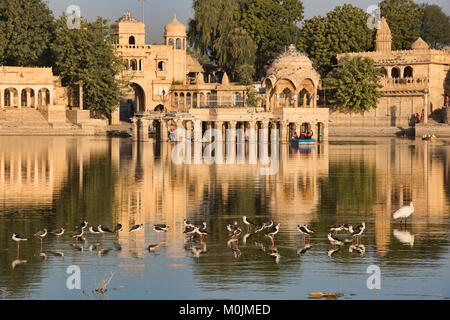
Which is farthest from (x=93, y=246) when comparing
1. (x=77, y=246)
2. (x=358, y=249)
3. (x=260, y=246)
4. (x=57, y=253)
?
(x=358, y=249)

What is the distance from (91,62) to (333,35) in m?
30.2

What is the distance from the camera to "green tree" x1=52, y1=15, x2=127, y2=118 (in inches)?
4026

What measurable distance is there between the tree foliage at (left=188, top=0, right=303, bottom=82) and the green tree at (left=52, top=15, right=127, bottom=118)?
14.8 meters

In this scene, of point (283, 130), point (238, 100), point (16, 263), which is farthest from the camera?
point (238, 100)

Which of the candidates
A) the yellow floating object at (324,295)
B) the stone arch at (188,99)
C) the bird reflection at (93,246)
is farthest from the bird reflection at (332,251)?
the stone arch at (188,99)

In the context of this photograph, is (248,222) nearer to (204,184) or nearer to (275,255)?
(275,255)

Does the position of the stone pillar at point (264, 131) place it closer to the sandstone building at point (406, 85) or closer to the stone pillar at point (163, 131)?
the stone pillar at point (163, 131)

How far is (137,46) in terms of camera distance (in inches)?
4434

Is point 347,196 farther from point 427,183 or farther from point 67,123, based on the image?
point 67,123

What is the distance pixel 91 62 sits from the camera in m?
101

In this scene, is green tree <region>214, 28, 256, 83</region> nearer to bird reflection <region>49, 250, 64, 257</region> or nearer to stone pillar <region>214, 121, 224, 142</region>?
stone pillar <region>214, 121, 224, 142</region>

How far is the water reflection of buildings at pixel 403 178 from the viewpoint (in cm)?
3426
